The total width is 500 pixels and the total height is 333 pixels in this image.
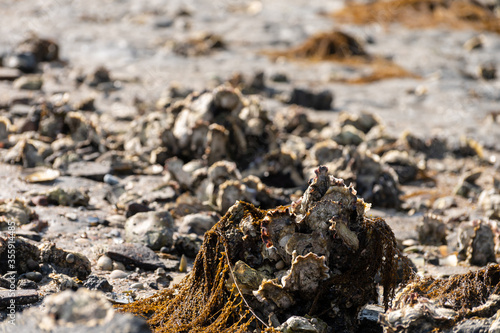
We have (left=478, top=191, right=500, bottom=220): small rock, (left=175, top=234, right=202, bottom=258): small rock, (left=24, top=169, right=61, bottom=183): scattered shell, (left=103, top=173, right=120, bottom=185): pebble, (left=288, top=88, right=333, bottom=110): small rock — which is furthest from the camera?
(left=288, top=88, right=333, bottom=110): small rock

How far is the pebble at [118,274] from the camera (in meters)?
3.83

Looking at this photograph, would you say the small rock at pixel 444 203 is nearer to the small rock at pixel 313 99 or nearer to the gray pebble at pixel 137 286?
the gray pebble at pixel 137 286

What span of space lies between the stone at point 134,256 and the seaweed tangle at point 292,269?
729 millimetres

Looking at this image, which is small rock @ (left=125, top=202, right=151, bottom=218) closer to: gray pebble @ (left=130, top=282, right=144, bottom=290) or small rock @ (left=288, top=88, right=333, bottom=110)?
gray pebble @ (left=130, top=282, right=144, bottom=290)

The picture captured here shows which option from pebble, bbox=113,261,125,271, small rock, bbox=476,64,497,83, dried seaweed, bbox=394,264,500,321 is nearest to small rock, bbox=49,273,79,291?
pebble, bbox=113,261,125,271

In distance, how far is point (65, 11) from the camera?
59.2ft

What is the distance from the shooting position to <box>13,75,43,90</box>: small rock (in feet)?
31.8

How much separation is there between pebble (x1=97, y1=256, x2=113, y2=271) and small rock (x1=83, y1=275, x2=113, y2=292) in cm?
36

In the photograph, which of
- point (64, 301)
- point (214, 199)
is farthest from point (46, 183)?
point (64, 301)

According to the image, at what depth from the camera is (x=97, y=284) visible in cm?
350

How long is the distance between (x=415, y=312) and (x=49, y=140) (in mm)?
5536

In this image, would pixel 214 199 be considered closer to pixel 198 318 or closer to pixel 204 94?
pixel 204 94

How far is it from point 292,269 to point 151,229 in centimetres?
185

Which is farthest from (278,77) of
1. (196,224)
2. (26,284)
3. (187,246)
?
(26,284)
